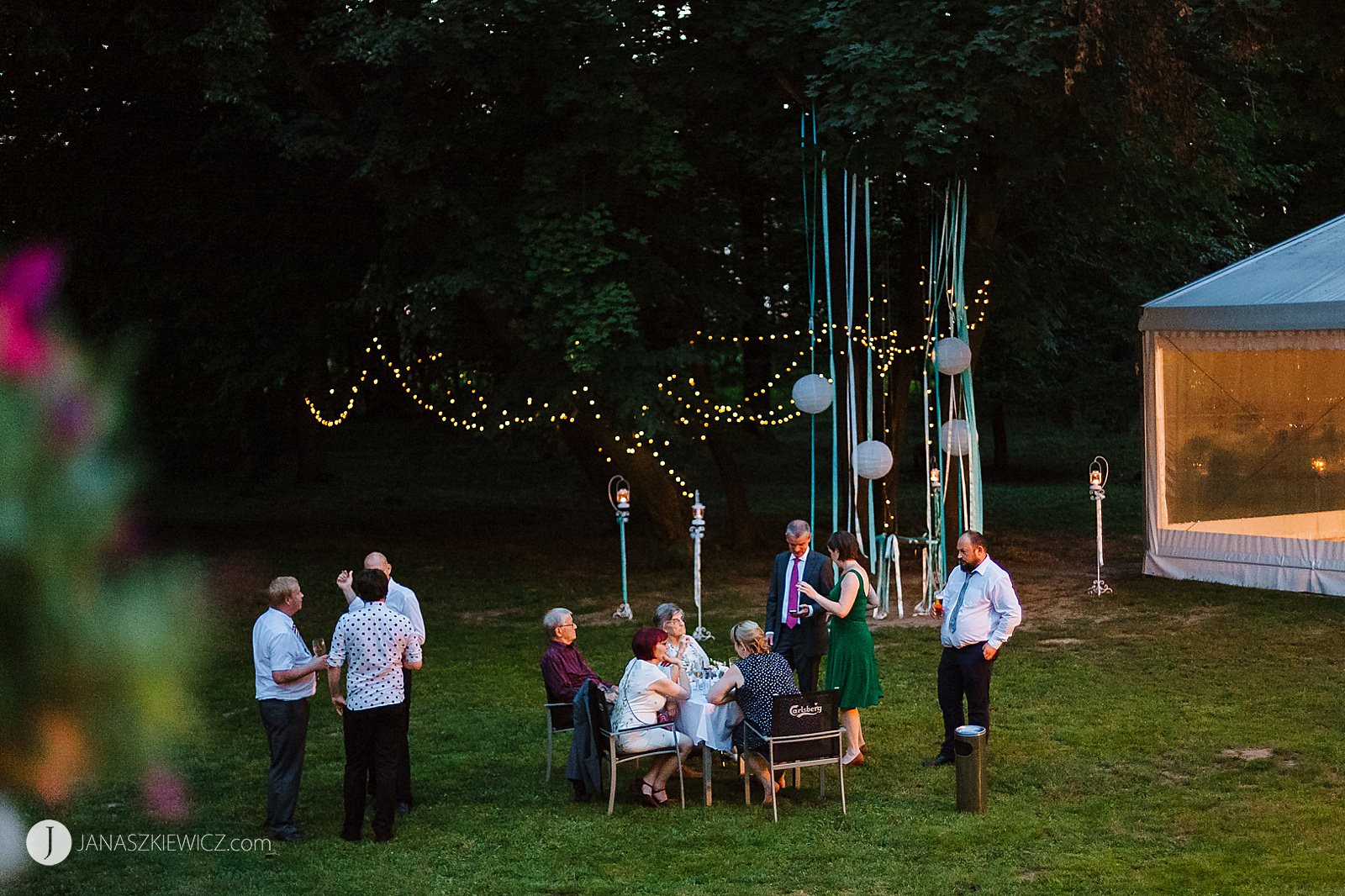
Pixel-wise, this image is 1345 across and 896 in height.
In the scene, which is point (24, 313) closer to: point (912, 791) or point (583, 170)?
point (912, 791)

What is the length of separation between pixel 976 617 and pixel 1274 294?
27.6ft

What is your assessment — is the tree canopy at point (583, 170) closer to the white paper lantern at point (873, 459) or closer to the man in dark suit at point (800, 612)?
the white paper lantern at point (873, 459)

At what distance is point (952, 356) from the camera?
1352 cm

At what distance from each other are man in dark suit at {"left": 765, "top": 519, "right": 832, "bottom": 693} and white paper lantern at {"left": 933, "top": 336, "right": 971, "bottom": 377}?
5.11 metres

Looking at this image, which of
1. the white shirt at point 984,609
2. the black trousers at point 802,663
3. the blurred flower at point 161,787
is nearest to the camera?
the blurred flower at point 161,787

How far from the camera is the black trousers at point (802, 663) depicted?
870 cm

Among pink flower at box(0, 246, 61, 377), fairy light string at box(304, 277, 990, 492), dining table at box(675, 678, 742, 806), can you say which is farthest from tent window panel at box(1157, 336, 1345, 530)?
pink flower at box(0, 246, 61, 377)

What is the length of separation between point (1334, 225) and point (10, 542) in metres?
17.2

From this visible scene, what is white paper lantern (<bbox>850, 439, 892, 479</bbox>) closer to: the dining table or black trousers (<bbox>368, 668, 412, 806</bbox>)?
the dining table

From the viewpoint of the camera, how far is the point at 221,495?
28.7 metres

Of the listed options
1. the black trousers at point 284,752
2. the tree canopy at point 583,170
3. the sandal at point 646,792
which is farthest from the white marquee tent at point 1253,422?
the black trousers at point 284,752

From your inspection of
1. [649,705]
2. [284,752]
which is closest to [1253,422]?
[649,705]

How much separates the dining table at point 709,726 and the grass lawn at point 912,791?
0.87 feet

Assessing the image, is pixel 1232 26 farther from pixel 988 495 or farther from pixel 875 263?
pixel 988 495
